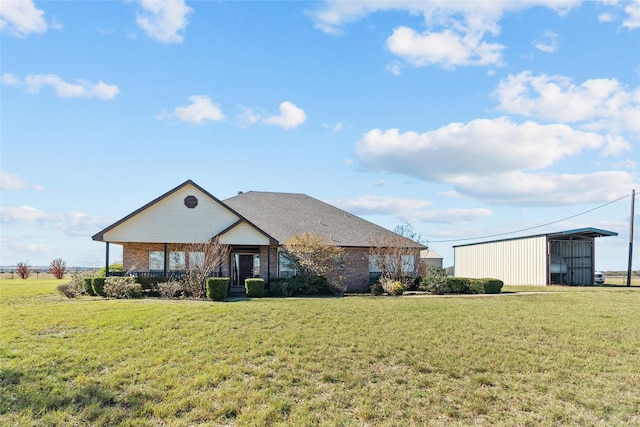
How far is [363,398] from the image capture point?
6797mm

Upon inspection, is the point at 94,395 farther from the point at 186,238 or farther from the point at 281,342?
the point at 186,238

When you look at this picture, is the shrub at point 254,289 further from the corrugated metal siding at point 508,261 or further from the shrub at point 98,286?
the corrugated metal siding at point 508,261

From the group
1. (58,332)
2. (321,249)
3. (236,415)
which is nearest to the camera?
(236,415)

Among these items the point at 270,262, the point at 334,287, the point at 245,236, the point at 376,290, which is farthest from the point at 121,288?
the point at 376,290

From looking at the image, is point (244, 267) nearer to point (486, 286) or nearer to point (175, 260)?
point (175, 260)

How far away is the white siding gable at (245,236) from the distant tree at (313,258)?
1439mm

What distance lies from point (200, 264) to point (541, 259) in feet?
72.8

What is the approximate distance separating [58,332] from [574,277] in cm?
3406

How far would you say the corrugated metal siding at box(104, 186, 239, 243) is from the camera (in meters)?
22.0

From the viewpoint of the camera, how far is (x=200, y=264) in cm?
1992

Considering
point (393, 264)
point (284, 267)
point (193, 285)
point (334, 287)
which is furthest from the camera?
point (284, 267)

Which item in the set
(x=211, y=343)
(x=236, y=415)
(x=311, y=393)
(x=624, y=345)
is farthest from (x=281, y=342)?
(x=624, y=345)

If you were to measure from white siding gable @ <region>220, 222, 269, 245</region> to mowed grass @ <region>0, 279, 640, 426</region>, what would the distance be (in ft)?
31.9

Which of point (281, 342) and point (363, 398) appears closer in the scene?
point (363, 398)
